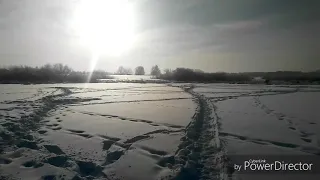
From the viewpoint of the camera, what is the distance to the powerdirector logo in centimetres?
508

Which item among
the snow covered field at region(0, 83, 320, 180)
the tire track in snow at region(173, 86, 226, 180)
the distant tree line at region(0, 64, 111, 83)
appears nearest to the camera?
the tire track in snow at region(173, 86, 226, 180)

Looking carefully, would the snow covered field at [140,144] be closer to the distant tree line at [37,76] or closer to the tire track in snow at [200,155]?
the tire track in snow at [200,155]

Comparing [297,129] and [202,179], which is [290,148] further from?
[202,179]

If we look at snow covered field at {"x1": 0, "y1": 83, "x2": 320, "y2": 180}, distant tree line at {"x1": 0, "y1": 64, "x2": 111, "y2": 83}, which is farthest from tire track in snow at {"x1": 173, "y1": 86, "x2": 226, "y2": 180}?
distant tree line at {"x1": 0, "y1": 64, "x2": 111, "y2": 83}

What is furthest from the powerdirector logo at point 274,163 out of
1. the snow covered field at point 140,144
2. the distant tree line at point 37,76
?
the distant tree line at point 37,76

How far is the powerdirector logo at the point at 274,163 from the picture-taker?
200 inches

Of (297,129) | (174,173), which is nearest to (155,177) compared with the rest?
(174,173)

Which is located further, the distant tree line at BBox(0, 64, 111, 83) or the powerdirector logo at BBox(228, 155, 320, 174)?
the distant tree line at BBox(0, 64, 111, 83)

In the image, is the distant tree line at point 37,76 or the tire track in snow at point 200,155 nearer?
the tire track in snow at point 200,155

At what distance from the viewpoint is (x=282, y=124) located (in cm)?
979

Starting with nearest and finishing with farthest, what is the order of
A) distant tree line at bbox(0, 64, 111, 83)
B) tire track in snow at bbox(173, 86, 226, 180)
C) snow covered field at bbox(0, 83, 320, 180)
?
tire track in snow at bbox(173, 86, 226, 180) < snow covered field at bbox(0, 83, 320, 180) < distant tree line at bbox(0, 64, 111, 83)

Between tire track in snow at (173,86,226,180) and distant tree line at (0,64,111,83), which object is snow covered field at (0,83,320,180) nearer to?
tire track in snow at (173,86,226,180)

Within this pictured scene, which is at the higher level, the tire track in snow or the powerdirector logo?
the tire track in snow

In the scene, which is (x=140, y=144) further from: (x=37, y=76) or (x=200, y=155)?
(x=37, y=76)
